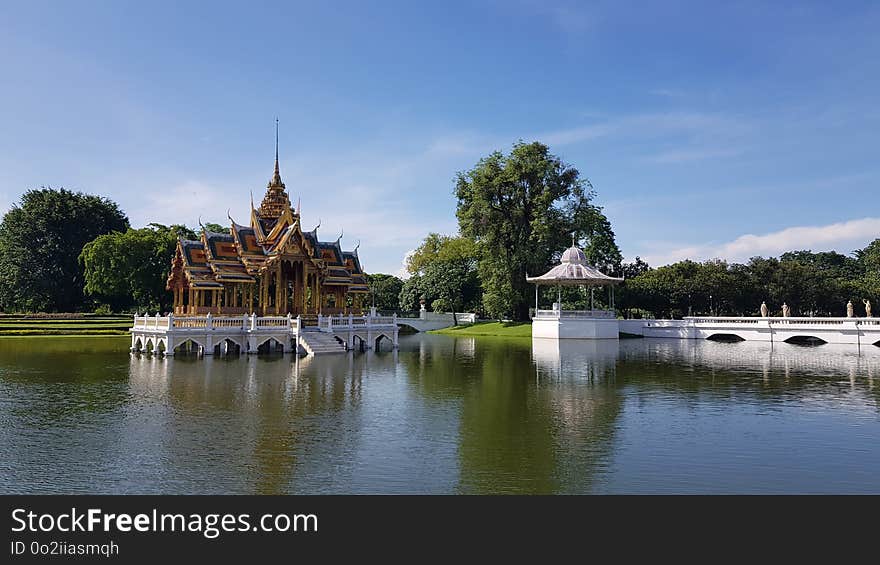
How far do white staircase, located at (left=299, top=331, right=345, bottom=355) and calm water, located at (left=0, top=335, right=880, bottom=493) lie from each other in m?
5.70

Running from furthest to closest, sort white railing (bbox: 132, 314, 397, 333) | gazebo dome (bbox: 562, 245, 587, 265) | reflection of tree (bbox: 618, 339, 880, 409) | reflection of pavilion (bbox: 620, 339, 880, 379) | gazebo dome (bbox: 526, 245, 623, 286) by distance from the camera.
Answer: gazebo dome (bbox: 562, 245, 587, 265) < gazebo dome (bbox: 526, 245, 623, 286) < white railing (bbox: 132, 314, 397, 333) < reflection of pavilion (bbox: 620, 339, 880, 379) < reflection of tree (bbox: 618, 339, 880, 409)

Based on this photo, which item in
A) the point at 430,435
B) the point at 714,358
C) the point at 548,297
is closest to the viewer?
the point at 430,435

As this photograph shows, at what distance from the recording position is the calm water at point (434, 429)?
32.4ft

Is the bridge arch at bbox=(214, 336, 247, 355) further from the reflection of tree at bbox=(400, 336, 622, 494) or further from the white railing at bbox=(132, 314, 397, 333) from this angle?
the reflection of tree at bbox=(400, 336, 622, 494)

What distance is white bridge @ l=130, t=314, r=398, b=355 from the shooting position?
3106 centimetres

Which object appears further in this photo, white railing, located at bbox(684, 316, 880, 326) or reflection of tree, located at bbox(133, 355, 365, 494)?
white railing, located at bbox(684, 316, 880, 326)

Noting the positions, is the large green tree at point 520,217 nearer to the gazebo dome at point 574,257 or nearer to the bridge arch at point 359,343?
the gazebo dome at point 574,257

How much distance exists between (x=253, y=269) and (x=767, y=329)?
33.2 meters

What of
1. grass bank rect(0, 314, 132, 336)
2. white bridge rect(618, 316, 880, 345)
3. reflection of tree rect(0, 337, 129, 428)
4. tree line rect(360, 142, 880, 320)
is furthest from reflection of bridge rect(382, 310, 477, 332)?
reflection of tree rect(0, 337, 129, 428)
